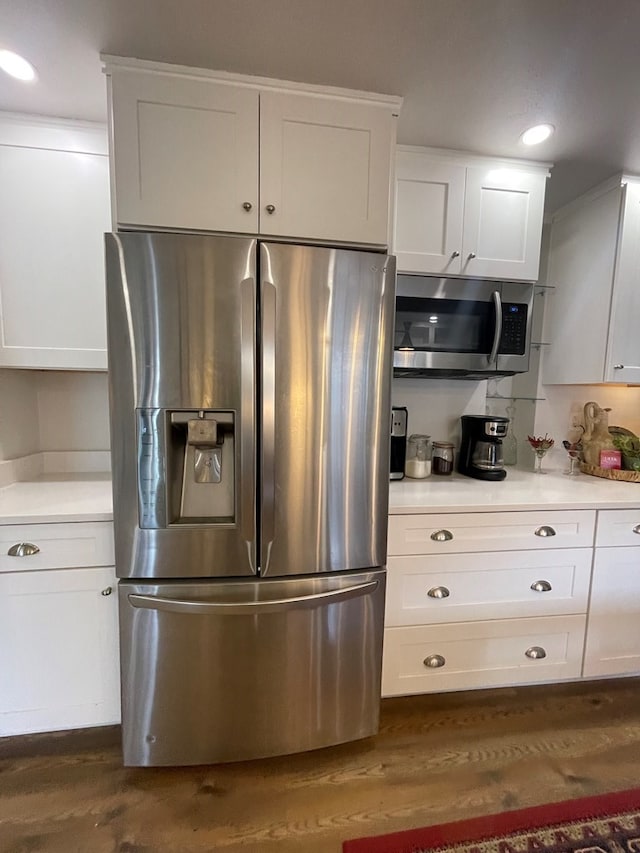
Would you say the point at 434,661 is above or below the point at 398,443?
below

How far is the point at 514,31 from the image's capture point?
1.13 m

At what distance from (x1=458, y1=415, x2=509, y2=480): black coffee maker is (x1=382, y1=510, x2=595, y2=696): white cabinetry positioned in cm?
38

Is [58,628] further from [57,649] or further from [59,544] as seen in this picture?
[59,544]

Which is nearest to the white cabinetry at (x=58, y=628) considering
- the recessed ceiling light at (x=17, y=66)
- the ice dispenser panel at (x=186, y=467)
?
the ice dispenser panel at (x=186, y=467)

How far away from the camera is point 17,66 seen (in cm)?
128

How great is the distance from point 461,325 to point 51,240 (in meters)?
1.75

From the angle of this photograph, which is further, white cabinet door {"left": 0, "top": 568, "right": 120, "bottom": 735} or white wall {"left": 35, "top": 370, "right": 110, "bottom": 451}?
white wall {"left": 35, "top": 370, "right": 110, "bottom": 451}

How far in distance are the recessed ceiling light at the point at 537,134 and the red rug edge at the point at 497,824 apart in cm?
243

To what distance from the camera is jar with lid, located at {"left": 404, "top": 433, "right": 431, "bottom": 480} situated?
2.00 m

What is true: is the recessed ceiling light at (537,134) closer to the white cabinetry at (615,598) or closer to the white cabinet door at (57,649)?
the white cabinetry at (615,598)

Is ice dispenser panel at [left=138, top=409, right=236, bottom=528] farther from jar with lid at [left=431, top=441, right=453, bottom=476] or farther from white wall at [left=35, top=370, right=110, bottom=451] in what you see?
jar with lid at [left=431, top=441, right=453, bottom=476]

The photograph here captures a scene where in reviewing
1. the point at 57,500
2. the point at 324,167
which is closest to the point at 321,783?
the point at 57,500

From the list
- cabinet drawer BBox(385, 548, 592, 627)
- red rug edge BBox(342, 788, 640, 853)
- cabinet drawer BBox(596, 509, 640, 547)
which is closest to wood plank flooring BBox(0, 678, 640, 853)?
red rug edge BBox(342, 788, 640, 853)

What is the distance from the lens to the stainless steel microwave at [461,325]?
1.73 metres
